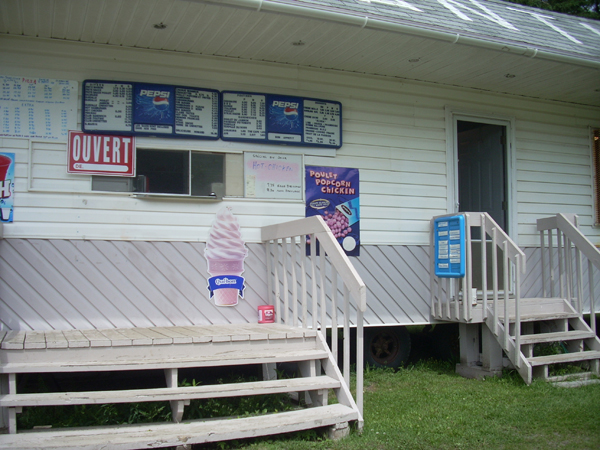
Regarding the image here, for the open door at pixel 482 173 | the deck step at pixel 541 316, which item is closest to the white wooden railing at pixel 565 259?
the deck step at pixel 541 316

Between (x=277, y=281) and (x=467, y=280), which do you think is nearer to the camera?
(x=277, y=281)

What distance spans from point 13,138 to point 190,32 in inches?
69.2

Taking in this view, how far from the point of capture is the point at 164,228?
17.8 ft

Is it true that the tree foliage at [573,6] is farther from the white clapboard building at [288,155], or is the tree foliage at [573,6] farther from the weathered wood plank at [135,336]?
the weathered wood plank at [135,336]

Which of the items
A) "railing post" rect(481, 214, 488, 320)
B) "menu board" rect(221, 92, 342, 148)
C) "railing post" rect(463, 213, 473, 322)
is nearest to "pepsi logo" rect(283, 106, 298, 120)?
"menu board" rect(221, 92, 342, 148)

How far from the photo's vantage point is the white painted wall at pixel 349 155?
5.12 m

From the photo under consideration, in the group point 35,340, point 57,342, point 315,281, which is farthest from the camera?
point 315,281

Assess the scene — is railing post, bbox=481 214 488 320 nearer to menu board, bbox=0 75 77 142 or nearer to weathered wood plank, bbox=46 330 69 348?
weathered wood plank, bbox=46 330 69 348

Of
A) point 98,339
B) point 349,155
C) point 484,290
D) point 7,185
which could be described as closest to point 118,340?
point 98,339

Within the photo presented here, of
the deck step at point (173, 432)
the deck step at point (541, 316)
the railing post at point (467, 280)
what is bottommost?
the deck step at point (173, 432)

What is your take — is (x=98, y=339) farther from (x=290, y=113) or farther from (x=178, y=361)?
(x=290, y=113)

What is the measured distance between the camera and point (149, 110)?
5.41 metres

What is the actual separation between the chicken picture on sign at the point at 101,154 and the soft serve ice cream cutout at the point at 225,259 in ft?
3.06

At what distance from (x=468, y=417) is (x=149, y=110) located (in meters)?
3.77
